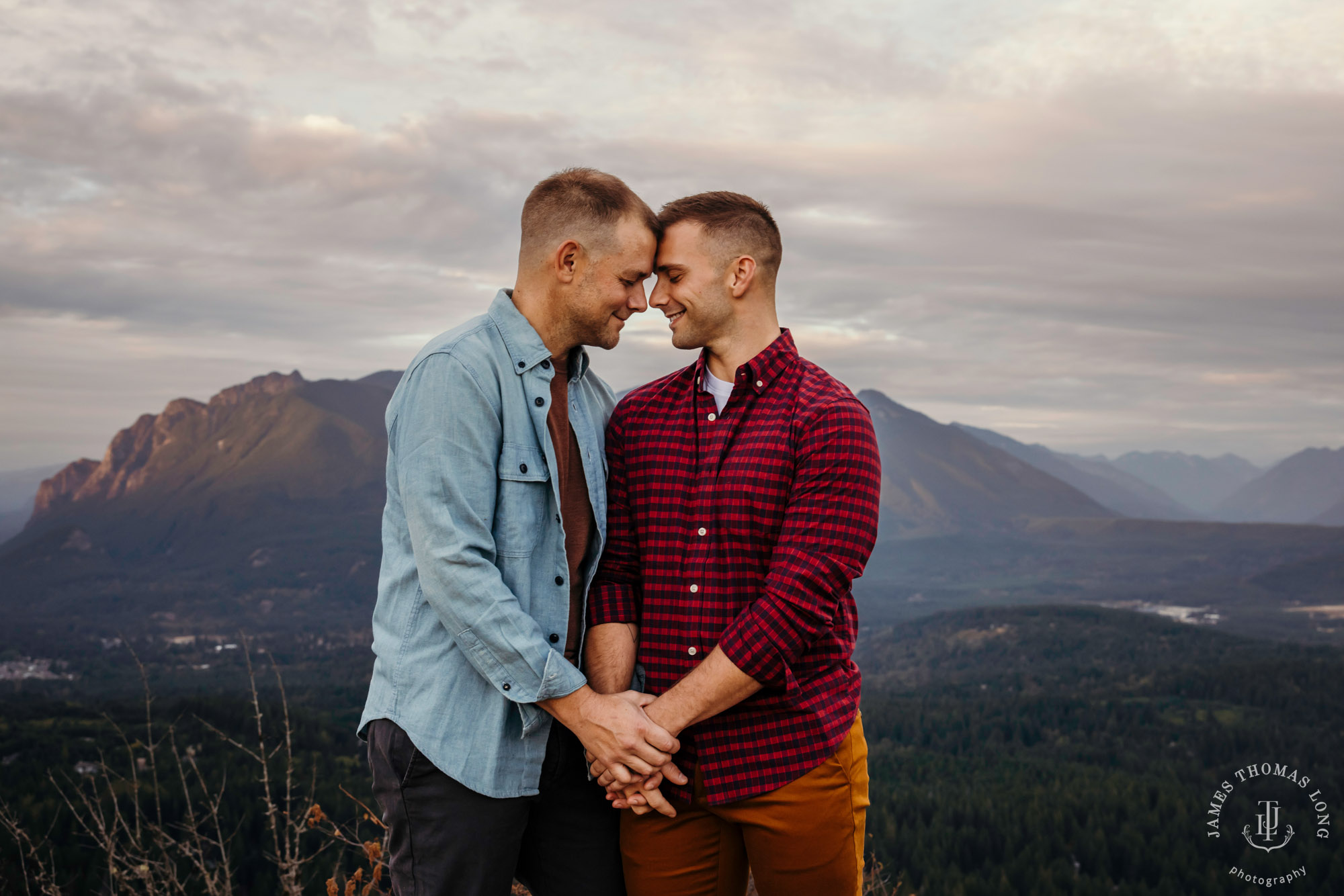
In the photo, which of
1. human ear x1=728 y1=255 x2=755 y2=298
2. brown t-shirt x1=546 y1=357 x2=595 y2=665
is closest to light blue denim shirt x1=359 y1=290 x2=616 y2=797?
brown t-shirt x1=546 y1=357 x2=595 y2=665

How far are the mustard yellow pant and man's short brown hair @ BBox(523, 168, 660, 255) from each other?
2170 mm

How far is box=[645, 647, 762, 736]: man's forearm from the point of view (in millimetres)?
3430

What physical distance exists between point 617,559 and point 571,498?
319 mm

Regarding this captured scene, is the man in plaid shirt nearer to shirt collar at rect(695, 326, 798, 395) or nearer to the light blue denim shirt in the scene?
shirt collar at rect(695, 326, 798, 395)

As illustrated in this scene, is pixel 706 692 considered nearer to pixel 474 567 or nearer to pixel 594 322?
pixel 474 567

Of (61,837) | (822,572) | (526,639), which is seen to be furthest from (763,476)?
(61,837)

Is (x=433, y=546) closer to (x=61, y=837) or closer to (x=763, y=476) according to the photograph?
(x=763, y=476)
